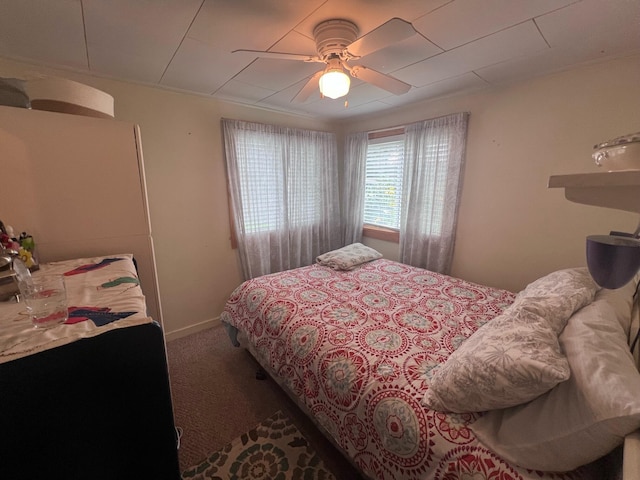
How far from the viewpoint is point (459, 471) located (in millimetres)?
847

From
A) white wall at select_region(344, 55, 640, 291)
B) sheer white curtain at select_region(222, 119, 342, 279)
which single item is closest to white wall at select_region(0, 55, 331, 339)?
sheer white curtain at select_region(222, 119, 342, 279)

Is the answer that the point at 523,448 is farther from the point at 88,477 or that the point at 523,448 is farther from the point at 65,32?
the point at 65,32

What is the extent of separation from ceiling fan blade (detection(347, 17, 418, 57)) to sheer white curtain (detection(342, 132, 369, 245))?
202 centimetres

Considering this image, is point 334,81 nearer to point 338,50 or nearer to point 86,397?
point 338,50

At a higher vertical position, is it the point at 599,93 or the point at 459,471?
the point at 599,93

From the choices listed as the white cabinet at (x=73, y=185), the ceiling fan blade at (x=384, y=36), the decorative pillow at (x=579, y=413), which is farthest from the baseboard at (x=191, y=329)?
the ceiling fan blade at (x=384, y=36)

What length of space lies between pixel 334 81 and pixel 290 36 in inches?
14.8

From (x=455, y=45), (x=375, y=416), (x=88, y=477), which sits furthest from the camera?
(x=455, y=45)

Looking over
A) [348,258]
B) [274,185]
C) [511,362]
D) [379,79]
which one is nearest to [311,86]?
[379,79]

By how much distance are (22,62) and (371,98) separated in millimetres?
2605

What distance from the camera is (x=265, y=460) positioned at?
146 cm

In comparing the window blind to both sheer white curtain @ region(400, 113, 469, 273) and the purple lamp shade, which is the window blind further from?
the purple lamp shade

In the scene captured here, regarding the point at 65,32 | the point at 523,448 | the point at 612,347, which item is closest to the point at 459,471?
the point at 523,448

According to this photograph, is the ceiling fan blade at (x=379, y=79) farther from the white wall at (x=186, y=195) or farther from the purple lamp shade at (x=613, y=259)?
the white wall at (x=186, y=195)
